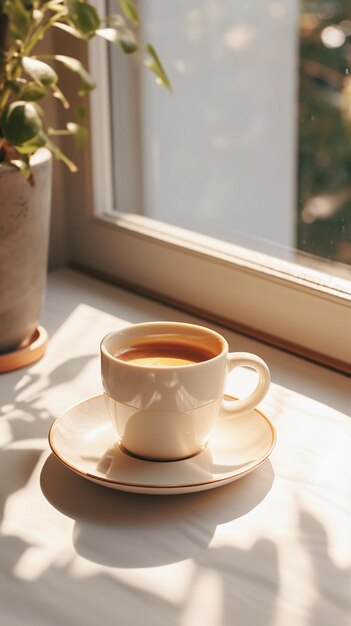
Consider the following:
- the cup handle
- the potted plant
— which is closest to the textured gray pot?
the potted plant

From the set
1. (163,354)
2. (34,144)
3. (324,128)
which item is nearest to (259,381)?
(163,354)

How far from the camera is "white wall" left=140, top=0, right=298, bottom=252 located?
1169 mm

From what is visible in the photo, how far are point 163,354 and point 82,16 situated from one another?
297mm

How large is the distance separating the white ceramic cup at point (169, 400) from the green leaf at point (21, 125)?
19 centimetres

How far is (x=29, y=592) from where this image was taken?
0.54 m

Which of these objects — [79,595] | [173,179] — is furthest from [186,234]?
[79,595]

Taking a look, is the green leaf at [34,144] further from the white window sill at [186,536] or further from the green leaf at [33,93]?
the white window sill at [186,536]

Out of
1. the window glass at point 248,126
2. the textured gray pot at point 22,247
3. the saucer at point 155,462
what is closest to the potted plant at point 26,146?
the textured gray pot at point 22,247

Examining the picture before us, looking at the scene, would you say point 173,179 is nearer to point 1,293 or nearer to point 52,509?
point 1,293

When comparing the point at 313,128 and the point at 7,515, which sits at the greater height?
the point at 313,128

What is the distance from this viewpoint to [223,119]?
4.48 ft

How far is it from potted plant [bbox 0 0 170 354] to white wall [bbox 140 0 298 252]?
30 centimetres

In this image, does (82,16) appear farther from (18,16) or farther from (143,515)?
(143,515)

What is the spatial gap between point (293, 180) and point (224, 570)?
34.2 inches
